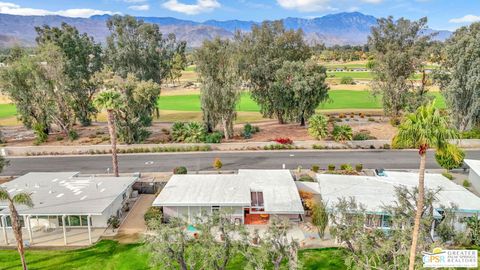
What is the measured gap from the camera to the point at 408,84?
193 ft

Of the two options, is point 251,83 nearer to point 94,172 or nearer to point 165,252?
point 94,172

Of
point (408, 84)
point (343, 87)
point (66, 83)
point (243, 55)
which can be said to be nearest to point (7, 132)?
point (66, 83)

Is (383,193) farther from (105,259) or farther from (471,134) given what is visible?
(471,134)

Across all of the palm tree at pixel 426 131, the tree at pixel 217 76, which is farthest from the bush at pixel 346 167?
the palm tree at pixel 426 131

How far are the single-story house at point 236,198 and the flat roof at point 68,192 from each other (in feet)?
14.2

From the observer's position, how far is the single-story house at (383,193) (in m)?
25.8

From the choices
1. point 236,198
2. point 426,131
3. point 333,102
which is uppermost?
point 426,131

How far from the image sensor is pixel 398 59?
53.6m

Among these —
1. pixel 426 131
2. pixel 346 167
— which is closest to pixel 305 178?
pixel 346 167

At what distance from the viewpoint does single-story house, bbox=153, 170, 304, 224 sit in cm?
2750

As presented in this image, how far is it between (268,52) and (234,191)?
30.5m

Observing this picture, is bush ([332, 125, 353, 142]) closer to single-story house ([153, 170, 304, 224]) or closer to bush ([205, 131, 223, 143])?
bush ([205, 131, 223, 143])

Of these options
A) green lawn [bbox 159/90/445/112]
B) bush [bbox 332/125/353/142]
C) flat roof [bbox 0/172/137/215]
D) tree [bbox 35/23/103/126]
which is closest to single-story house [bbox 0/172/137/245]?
flat roof [bbox 0/172/137/215]

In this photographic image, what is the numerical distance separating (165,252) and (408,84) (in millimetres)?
53430
